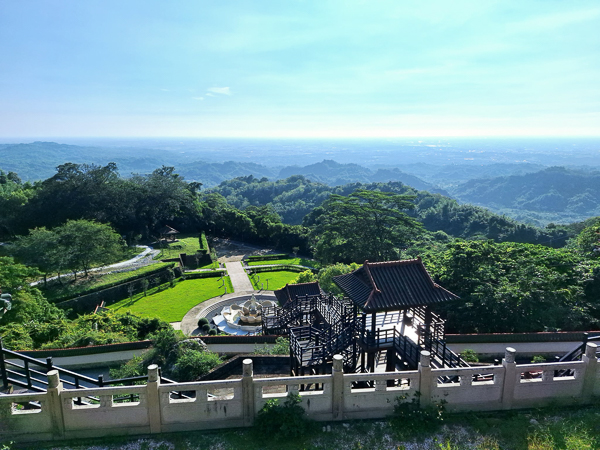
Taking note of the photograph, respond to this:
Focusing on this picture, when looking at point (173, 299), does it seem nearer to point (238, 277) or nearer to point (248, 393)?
point (238, 277)

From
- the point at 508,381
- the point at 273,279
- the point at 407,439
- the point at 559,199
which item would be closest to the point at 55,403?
the point at 407,439

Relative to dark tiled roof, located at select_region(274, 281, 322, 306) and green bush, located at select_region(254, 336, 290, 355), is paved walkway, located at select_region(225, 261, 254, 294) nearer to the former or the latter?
dark tiled roof, located at select_region(274, 281, 322, 306)

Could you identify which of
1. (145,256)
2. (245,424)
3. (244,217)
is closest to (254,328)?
(245,424)

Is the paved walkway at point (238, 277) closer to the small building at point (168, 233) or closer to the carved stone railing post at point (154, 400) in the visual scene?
the small building at point (168, 233)

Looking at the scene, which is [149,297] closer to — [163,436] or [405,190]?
[163,436]

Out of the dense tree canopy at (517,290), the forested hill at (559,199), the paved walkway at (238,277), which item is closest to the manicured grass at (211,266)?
the paved walkway at (238,277)

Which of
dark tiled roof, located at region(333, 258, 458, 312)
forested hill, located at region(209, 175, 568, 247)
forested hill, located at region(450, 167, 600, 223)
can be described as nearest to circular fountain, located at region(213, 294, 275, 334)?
dark tiled roof, located at region(333, 258, 458, 312)
